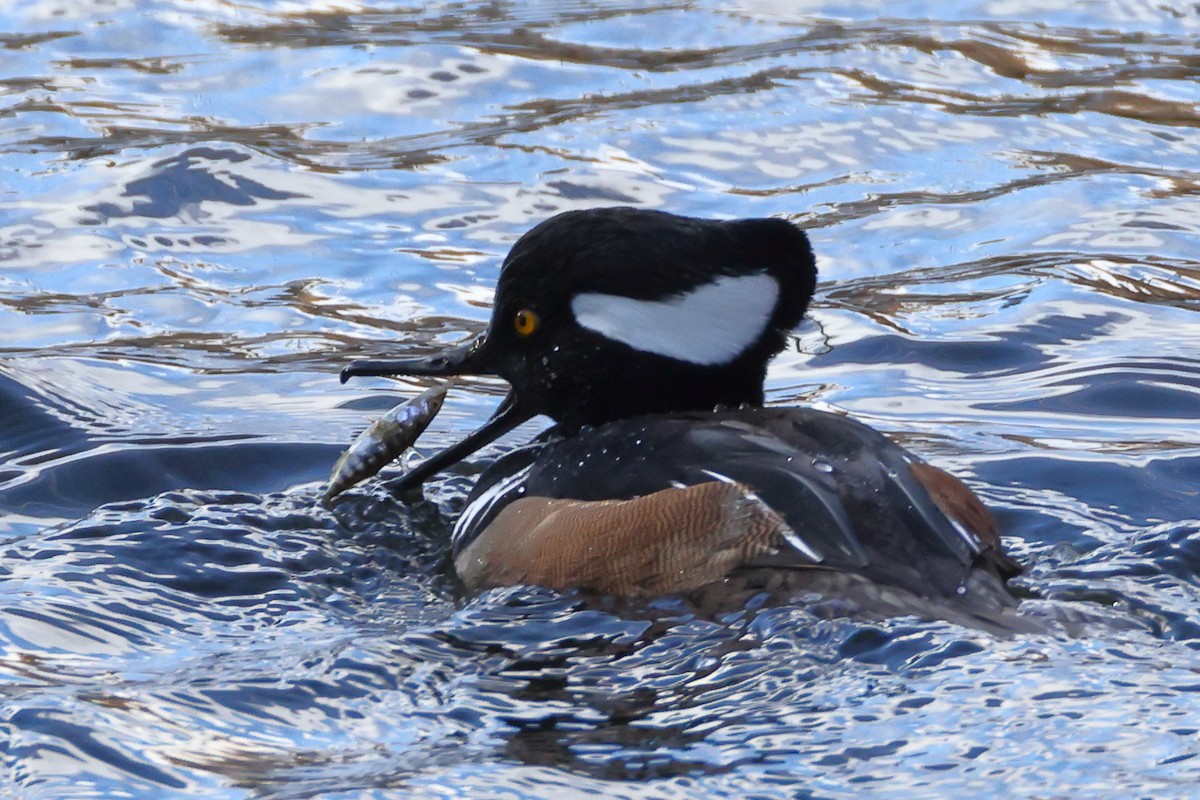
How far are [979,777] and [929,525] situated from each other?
1.01m

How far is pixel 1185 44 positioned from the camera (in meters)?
10.5

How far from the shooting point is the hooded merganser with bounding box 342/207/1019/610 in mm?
4184

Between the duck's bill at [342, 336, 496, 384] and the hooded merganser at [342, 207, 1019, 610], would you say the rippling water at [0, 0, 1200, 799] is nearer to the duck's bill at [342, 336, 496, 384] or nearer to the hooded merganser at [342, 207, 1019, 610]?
the hooded merganser at [342, 207, 1019, 610]

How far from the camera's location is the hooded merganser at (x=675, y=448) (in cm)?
418

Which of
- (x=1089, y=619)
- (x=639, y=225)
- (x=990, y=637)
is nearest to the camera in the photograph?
(x=990, y=637)

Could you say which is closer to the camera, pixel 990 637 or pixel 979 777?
pixel 979 777

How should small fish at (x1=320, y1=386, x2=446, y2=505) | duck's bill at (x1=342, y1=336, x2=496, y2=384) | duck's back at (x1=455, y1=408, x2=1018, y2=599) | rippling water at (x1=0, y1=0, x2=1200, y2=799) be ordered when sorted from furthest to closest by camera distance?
small fish at (x1=320, y1=386, x2=446, y2=505), duck's bill at (x1=342, y1=336, x2=496, y2=384), duck's back at (x1=455, y1=408, x2=1018, y2=599), rippling water at (x1=0, y1=0, x2=1200, y2=799)

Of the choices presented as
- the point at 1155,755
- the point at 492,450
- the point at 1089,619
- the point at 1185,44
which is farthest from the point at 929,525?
the point at 1185,44

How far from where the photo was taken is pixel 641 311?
4809 mm

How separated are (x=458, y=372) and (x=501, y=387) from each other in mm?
1591

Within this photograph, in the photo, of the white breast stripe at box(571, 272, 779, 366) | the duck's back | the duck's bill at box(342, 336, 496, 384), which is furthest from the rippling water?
the white breast stripe at box(571, 272, 779, 366)

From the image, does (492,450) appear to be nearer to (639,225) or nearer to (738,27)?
(639,225)

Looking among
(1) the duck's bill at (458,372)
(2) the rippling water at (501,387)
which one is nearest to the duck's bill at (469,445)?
(1) the duck's bill at (458,372)

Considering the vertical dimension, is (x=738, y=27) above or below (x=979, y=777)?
above
